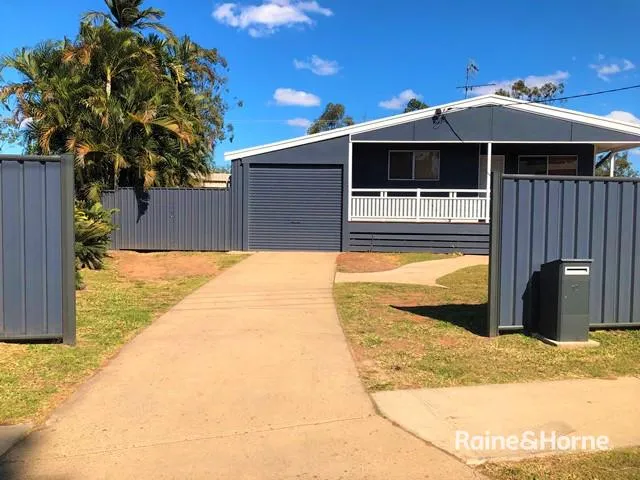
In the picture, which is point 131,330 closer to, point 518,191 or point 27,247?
point 27,247

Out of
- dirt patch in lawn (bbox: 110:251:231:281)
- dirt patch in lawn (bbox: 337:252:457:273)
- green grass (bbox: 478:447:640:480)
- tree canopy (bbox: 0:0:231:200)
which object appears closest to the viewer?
green grass (bbox: 478:447:640:480)

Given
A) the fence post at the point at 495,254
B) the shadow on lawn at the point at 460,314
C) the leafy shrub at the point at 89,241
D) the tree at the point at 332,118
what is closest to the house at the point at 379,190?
the leafy shrub at the point at 89,241

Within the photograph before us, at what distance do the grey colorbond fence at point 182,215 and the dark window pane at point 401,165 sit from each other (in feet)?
19.8

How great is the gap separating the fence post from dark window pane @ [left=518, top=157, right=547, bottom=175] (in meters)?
14.4

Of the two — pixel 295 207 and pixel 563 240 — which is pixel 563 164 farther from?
pixel 563 240

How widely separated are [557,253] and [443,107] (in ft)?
38.1

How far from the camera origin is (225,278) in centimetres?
1209

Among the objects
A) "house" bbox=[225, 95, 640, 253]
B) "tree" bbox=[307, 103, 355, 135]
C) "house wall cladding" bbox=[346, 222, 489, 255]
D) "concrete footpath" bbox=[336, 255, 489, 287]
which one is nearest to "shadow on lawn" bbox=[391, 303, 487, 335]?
"concrete footpath" bbox=[336, 255, 489, 287]

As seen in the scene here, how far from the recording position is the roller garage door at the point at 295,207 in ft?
59.5

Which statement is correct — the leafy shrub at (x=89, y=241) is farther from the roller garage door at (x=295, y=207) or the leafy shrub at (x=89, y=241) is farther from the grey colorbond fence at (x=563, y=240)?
the grey colorbond fence at (x=563, y=240)

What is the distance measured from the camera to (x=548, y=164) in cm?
2041

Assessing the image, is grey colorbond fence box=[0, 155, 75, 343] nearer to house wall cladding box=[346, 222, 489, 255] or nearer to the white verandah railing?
house wall cladding box=[346, 222, 489, 255]

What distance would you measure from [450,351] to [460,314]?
2.15 m

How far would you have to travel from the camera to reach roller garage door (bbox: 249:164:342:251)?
59.5 feet
